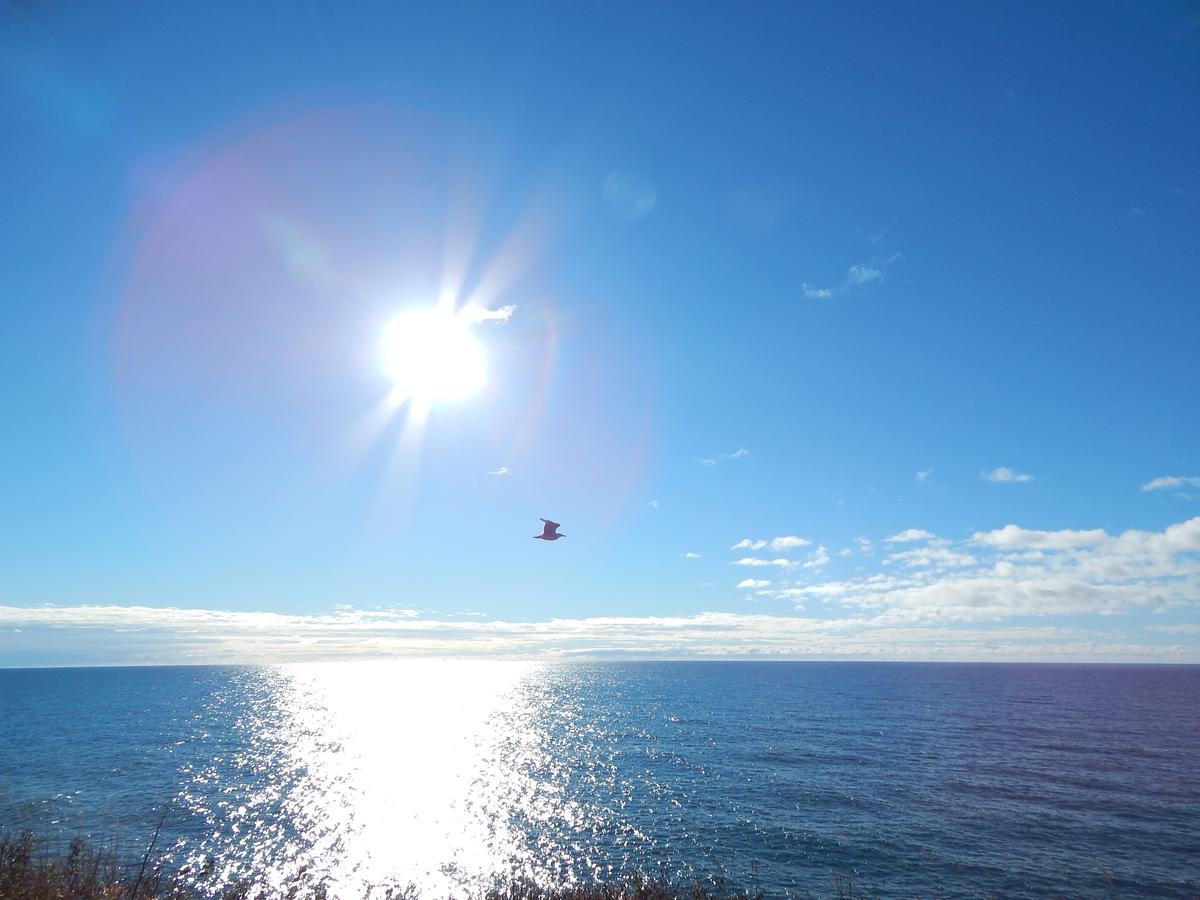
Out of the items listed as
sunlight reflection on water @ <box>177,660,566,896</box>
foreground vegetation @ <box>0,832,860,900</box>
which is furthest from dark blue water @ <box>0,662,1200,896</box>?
foreground vegetation @ <box>0,832,860,900</box>

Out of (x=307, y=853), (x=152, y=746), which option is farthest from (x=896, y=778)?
(x=152, y=746)

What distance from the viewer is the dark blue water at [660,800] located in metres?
40.2

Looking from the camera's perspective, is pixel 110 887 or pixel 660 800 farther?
pixel 660 800

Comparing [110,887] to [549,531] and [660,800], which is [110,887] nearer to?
[549,531]

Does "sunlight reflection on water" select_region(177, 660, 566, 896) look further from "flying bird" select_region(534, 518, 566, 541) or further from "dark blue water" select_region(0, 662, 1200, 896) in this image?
"flying bird" select_region(534, 518, 566, 541)

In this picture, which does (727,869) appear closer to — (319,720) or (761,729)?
(761,729)

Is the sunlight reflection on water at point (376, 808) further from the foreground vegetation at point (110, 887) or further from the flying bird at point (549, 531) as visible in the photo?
the flying bird at point (549, 531)

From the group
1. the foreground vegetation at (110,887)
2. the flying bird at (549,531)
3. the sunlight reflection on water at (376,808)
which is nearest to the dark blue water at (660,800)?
the sunlight reflection on water at (376,808)

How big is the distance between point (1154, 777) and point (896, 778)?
87.1 ft

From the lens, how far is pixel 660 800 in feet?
184

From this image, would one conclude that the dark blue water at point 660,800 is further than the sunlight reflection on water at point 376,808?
No

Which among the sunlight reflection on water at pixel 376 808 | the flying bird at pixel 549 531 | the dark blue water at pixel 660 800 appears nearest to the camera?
the flying bird at pixel 549 531

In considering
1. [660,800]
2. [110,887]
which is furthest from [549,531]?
[660,800]

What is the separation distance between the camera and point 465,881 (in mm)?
39812
